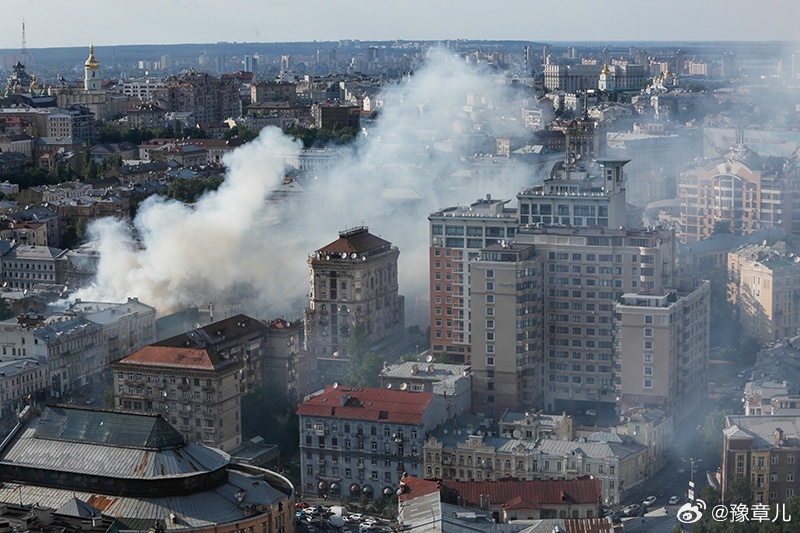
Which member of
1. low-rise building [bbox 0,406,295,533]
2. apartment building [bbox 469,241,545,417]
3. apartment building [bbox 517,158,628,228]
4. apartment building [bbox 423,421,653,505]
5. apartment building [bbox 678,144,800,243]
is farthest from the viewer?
apartment building [bbox 678,144,800,243]

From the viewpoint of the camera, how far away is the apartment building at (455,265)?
88.4 ft

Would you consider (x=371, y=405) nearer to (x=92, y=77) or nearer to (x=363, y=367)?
(x=363, y=367)

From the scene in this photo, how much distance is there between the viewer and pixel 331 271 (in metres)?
28.1

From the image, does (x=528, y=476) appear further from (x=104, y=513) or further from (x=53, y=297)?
(x=53, y=297)

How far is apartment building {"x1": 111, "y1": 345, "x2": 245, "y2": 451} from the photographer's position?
22.8 metres

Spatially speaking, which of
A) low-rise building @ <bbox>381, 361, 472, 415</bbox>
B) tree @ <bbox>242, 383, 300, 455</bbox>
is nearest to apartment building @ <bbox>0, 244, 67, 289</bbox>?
tree @ <bbox>242, 383, 300, 455</bbox>

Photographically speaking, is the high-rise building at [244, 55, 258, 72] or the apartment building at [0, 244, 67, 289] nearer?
the apartment building at [0, 244, 67, 289]

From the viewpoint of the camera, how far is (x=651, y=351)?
2341cm

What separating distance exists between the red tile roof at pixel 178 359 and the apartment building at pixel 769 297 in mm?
9976

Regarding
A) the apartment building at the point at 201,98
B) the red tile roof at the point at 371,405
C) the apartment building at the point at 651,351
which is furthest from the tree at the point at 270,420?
the apartment building at the point at 201,98

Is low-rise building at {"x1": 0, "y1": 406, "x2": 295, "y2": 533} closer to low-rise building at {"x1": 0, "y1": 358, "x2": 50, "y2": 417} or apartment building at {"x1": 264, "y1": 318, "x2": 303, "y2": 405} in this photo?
low-rise building at {"x1": 0, "y1": 358, "x2": 50, "y2": 417}

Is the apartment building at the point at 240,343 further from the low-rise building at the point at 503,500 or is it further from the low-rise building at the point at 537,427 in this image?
the low-rise building at the point at 503,500

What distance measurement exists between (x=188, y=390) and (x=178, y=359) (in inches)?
18.5

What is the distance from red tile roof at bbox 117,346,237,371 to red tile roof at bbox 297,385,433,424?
1.45 meters
